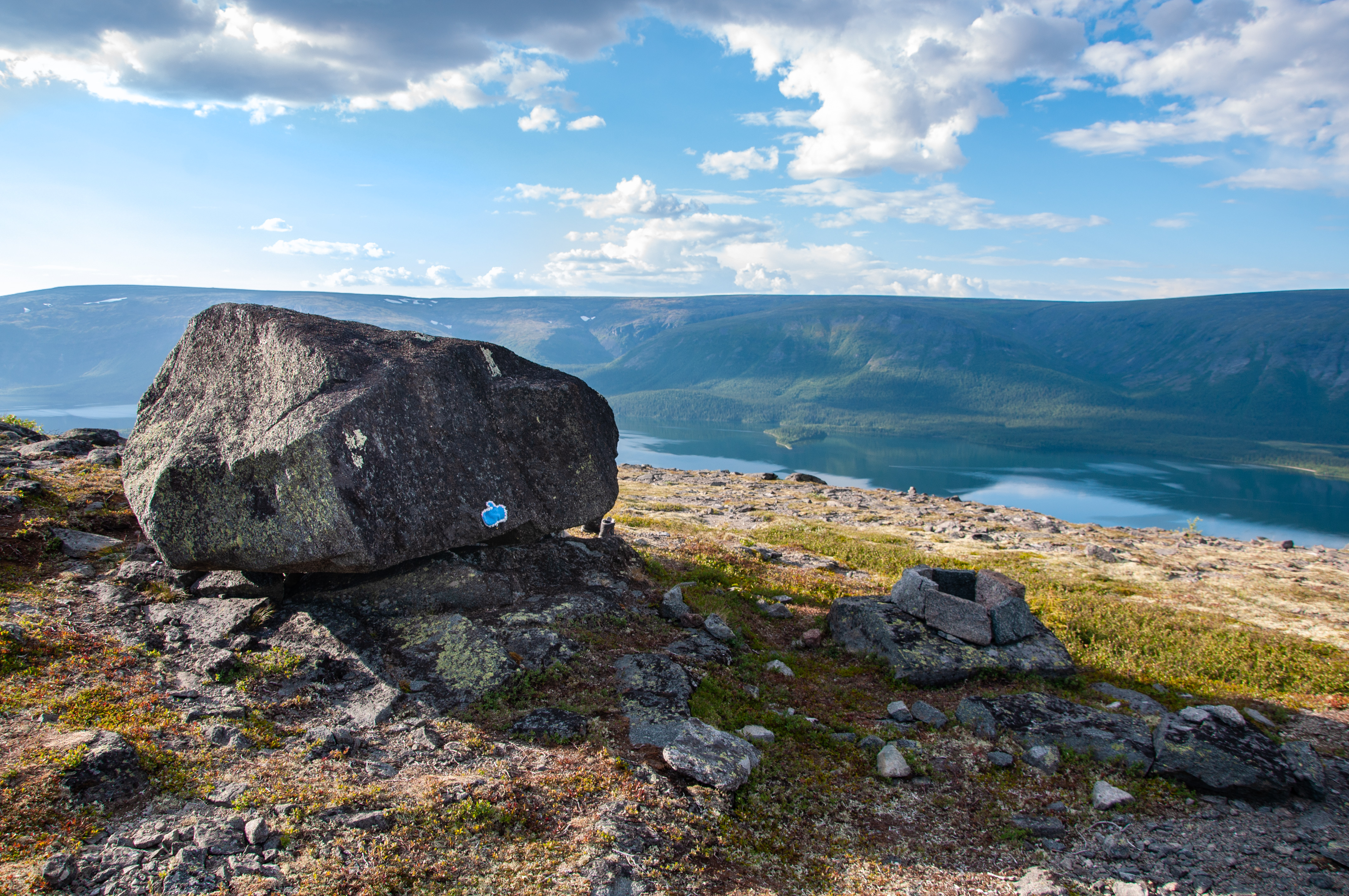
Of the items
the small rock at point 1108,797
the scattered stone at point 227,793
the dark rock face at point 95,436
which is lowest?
the small rock at point 1108,797

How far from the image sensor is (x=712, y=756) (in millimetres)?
9086

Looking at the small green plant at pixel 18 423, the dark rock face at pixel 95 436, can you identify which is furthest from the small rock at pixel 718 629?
the small green plant at pixel 18 423

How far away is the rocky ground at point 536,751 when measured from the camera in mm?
6730

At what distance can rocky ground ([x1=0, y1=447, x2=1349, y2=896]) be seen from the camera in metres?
6.73

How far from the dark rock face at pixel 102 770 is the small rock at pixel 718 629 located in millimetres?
9500

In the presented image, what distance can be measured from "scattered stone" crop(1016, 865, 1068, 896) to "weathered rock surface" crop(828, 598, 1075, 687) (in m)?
5.19

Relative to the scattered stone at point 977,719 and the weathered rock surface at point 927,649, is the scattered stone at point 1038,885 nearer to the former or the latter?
the scattered stone at point 977,719

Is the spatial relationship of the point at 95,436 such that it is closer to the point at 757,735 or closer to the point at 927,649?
the point at 757,735

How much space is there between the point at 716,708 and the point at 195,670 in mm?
7871

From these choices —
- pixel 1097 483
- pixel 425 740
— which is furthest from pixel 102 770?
pixel 1097 483

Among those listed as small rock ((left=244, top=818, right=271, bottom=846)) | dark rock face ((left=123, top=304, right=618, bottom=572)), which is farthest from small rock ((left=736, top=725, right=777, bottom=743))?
small rock ((left=244, top=818, right=271, bottom=846))

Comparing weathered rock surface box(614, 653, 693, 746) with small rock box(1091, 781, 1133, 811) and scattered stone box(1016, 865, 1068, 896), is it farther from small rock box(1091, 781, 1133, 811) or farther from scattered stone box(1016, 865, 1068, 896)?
small rock box(1091, 781, 1133, 811)

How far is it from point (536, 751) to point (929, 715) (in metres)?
6.93

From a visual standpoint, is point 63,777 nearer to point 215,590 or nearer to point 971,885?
point 215,590
